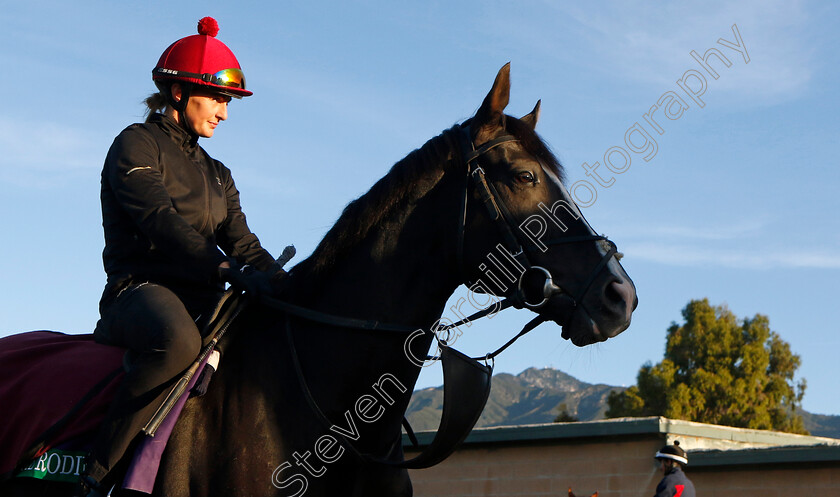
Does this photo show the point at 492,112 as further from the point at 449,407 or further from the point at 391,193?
the point at 449,407

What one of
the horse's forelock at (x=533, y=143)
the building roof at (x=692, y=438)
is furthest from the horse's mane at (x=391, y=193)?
the building roof at (x=692, y=438)

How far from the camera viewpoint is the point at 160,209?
12.3ft

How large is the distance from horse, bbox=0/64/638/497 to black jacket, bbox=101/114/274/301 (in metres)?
0.38

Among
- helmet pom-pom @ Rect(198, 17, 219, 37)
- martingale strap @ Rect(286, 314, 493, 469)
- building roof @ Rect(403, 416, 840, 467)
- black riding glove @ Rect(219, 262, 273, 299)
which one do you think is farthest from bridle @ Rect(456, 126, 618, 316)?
building roof @ Rect(403, 416, 840, 467)

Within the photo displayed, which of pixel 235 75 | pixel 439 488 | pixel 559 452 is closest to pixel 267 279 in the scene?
pixel 235 75

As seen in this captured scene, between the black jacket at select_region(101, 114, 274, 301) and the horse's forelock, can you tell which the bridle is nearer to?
the horse's forelock

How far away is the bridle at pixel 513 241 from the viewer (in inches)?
139

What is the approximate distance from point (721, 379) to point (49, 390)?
130 feet

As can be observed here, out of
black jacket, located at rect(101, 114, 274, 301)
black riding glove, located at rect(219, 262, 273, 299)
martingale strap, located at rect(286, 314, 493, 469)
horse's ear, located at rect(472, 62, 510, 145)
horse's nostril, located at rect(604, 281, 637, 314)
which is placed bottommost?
martingale strap, located at rect(286, 314, 493, 469)

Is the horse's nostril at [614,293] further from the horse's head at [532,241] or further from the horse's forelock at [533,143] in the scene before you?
the horse's forelock at [533,143]

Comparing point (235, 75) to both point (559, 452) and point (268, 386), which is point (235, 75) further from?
point (559, 452)

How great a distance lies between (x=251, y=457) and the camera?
135 inches

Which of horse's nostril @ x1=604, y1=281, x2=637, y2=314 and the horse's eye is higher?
the horse's eye

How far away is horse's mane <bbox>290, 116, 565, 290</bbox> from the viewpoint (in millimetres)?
3809
